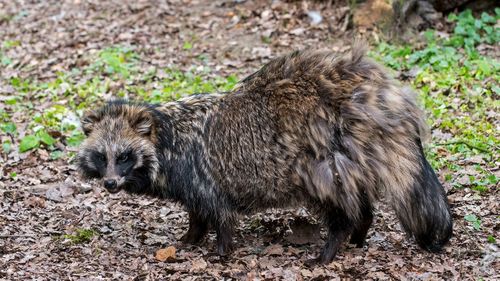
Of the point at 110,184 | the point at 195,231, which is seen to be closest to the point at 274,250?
the point at 195,231

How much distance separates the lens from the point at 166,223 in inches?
299

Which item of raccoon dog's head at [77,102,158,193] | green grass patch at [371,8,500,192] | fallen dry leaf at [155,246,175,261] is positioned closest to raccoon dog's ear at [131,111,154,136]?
raccoon dog's head at [77,102,158,193]

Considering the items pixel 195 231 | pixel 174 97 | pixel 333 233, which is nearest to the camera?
pixel 333 233

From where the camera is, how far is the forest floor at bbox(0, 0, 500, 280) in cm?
637

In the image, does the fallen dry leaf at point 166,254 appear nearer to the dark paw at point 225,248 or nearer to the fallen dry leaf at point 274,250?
the dark paw at point 225,248

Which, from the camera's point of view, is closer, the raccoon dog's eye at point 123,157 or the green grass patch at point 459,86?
the raccoon dog's eye at point 123,157

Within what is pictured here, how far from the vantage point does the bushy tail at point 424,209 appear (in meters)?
6.10

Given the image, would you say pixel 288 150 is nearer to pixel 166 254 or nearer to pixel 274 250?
pixel 274 250

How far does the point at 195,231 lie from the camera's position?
6969mm

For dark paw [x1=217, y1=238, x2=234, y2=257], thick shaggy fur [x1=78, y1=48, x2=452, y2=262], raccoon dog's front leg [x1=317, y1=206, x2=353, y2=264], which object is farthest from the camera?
dark paw [x1=217, y1=238, x2=234, y2=257]

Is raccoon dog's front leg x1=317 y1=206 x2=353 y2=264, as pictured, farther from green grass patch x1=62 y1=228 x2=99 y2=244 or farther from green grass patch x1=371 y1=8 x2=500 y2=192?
green grass patch x1=62 y1=228 x2=99 y2=244

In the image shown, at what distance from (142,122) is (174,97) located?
354cm

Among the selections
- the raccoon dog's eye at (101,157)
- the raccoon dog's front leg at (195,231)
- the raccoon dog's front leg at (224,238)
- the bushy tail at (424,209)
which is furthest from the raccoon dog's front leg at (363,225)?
the raccoon dog's eye at (101,157)

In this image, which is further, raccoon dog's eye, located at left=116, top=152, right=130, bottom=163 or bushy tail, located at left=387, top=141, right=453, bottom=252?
raccoon dog's eye, located at left=116, top=152, right=130, bottom=163
